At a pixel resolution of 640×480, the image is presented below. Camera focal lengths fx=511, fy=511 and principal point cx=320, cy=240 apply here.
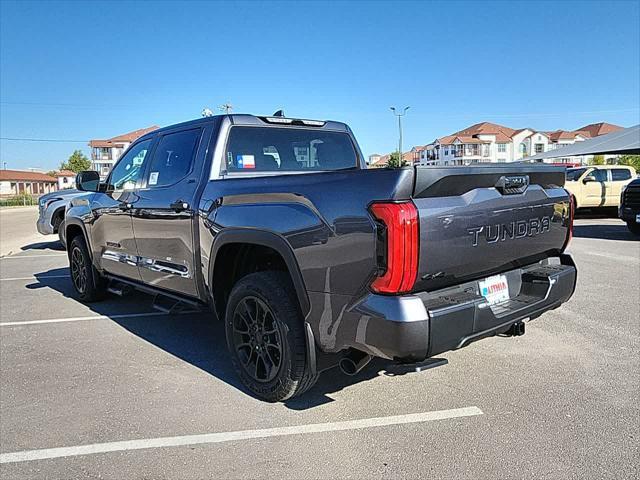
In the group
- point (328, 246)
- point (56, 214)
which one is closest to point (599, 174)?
point (56, 214)

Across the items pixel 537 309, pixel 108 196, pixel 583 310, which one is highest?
pixel 108 196

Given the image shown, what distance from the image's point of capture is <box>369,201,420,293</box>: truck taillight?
2.51m

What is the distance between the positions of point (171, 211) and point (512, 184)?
2687 mm

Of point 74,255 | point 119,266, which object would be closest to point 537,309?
point 119,266

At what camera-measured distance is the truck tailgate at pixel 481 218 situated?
2.63 meters

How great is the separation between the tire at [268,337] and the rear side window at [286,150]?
3.88ft

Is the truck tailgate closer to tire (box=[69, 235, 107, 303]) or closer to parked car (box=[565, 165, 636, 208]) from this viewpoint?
tire (box=[69, 235, 107, 303])

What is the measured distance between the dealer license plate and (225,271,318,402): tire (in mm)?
1121

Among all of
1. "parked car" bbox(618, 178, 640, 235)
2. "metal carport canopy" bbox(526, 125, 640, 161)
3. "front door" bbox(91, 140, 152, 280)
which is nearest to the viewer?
"front door" bbox(91, 140, 152, 280)

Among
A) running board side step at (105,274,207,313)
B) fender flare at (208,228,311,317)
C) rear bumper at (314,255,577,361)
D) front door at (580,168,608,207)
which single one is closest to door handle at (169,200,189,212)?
fender flare at (208,228,311,317)

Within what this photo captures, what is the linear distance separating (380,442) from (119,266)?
3.59 m

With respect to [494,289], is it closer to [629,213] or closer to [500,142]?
[629,213]

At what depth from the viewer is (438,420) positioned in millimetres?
3258

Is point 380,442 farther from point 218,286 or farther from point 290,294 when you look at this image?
point 218,286
